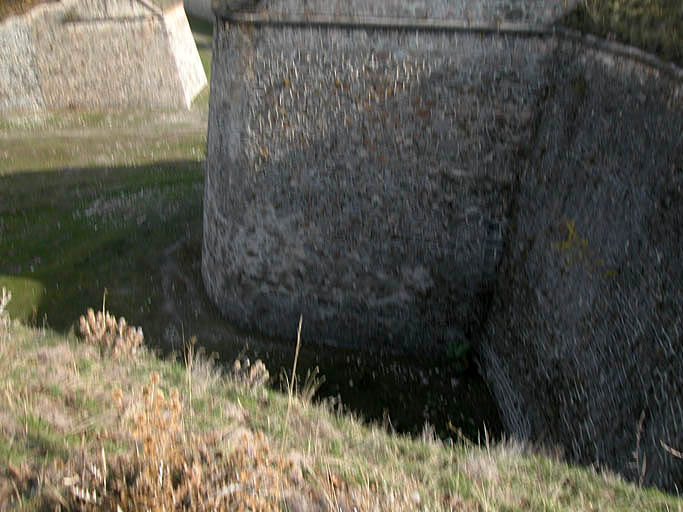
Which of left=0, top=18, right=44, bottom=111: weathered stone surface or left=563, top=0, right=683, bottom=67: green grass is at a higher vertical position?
left=563, top=0, right=683, bottom=67: green grass

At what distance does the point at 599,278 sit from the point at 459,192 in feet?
8.45

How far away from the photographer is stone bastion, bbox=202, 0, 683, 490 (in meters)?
5.58

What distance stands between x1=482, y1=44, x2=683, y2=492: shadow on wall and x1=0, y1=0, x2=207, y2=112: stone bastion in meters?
15.5

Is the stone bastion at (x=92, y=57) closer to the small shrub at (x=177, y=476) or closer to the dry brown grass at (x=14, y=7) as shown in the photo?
the dry brown grass at (x=14, y=7)

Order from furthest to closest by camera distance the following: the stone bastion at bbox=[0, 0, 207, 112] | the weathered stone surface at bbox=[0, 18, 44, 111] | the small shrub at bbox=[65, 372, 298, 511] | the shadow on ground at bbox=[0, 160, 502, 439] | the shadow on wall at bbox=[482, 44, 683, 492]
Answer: the stone bastion at bbox=[0, 0, 207, 112]
the weathered stone surface at bbox=[0, 18, 44, 111]
the shadow on ground at bbox=[0, 160, 502, 439]
the shadow on wall at bbox=[482, 44, 683, 492]
the small shrub at bbox=[65, 372, 298, 511]

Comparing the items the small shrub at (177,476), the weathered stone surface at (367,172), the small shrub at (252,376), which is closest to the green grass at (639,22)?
the weathered stone surface at (367,172)

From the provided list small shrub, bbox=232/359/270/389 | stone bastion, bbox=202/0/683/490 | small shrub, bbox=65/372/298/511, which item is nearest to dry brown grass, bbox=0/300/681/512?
small shrub, bbox=65/372/298/511

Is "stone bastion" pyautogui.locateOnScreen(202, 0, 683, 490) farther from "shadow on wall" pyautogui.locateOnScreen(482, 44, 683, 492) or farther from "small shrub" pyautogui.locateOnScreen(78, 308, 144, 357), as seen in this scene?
"small shrub" pyautogui.locateOnScreen(78, 308, 144, 357)

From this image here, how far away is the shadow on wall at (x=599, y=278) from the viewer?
15.9ft

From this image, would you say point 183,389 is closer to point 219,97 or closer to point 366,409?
point 366,409

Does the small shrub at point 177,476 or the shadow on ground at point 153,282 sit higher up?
the small shrub at point 177,476

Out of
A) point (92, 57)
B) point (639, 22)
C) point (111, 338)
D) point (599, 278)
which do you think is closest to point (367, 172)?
point (599, 278)

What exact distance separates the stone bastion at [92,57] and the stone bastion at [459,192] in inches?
457

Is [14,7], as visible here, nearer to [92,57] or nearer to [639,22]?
[92,57]
